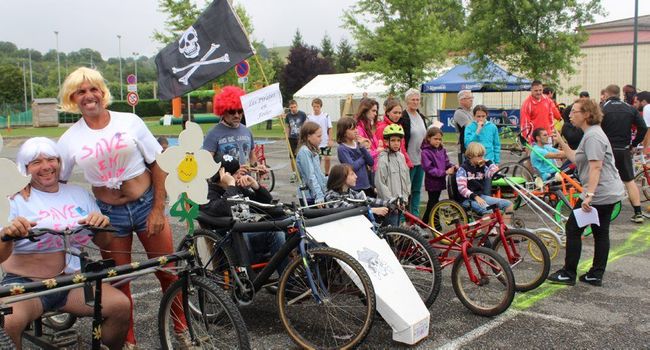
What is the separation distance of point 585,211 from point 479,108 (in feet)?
9.93

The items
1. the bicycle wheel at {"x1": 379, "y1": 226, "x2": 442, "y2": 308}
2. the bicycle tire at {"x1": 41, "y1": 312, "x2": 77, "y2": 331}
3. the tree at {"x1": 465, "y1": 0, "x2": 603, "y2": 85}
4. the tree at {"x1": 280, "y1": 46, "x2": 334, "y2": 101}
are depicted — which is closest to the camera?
the bicycle tire at {"x1": 41, "y1": 312, "x2": 77, "y2": 331}

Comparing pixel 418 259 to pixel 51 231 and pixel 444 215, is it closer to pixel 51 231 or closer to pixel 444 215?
pixel 444 215

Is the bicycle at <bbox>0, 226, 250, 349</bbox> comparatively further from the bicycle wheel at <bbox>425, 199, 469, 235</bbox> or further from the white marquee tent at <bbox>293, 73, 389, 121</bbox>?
the white marquee tent at <bbox>293, 73, 389, 121</bbox>

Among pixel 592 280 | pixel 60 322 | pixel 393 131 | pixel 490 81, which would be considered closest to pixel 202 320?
pixel 60 322

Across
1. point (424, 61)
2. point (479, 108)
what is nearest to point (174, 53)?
point (479, 108)

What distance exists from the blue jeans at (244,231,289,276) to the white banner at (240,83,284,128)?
4.60 feet

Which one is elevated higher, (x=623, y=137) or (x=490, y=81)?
(x=490, y=81)

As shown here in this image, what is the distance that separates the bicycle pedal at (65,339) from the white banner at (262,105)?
2618 millimetres

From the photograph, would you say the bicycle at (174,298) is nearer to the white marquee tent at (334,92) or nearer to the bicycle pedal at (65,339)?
the bicycle pedal at (65,339)

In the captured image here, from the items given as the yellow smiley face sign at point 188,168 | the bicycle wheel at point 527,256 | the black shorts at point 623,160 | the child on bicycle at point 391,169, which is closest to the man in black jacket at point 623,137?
the black shorts at point 623,160

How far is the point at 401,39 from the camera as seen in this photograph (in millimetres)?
25500

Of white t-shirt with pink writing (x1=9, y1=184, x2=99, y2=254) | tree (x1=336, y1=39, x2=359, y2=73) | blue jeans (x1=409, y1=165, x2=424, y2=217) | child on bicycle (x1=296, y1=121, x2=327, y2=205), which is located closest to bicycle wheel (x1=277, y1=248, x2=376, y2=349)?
white t-shirt with pink writing (x1=9, y1=184, x2=99, y2=254)

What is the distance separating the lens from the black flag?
16.7 feet

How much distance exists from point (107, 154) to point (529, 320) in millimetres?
3387
